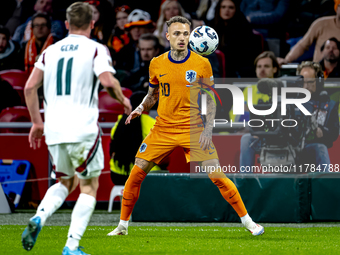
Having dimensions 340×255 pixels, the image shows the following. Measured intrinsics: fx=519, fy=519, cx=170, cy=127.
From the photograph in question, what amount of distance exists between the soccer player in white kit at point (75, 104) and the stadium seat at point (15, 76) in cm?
638

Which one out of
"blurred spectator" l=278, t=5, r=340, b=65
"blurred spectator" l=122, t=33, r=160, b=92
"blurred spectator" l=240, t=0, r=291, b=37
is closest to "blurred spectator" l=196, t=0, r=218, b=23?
"blurred spectator" l=240, t=0, r=291, b=37

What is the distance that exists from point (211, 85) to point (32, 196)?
487 cm

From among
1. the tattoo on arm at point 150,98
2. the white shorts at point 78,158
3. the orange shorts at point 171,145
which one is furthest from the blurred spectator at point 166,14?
the white shorts at point 78,158

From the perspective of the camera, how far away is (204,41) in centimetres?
633

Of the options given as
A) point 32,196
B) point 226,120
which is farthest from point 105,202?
point 226,120

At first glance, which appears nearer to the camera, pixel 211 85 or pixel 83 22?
pixel 83 22

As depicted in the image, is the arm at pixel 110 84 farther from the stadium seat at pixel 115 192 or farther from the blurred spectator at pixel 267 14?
the blurred spectator at pixel 267 14

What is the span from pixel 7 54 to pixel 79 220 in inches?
293

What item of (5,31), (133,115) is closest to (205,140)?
(133,115)

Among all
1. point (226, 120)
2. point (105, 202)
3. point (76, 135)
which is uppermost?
point (76, 135)

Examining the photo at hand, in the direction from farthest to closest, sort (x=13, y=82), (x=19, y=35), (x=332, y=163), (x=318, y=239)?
(x=19, y=35) < (x=13, y=82) < (x=332, y=163) < (x=318, y=239)

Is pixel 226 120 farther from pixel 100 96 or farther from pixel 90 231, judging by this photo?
pixel 90 231

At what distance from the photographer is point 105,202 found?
366 inches

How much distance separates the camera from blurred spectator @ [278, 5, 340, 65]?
9594 mm
